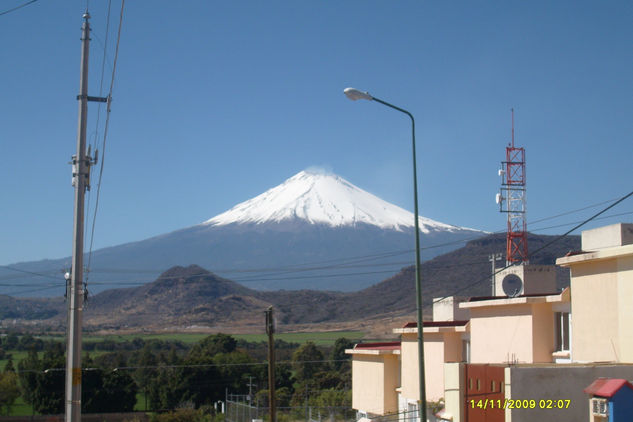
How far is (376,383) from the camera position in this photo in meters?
34.2

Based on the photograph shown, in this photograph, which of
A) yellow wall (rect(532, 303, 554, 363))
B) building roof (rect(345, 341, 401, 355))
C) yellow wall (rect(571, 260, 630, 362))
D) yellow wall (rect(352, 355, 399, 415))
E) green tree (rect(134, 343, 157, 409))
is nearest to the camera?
yellow wall (rect(571, 260, 630, 362))

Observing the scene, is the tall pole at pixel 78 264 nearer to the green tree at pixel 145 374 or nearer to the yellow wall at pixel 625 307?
the yellow wall at pixel 625 307

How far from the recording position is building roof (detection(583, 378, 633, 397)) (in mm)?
14148

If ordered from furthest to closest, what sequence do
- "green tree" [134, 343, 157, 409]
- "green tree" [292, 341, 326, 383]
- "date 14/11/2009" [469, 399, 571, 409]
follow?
"green tree" [292, 341, 326, 383] < "green tree" [134, 343, 157, 409] < "date 14/11/2009" [469, 399, 571, 409]

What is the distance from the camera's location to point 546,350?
23.5 metres

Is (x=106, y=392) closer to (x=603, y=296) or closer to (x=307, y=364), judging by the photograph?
(x=307, y=364)

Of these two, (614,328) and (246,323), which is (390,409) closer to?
(614,328)

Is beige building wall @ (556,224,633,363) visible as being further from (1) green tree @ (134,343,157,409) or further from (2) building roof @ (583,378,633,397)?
(1) green tree @ (134,343,157,409)

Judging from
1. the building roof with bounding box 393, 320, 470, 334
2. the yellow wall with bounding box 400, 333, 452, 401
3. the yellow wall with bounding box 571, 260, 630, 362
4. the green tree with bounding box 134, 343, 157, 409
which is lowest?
the green tree with bounding box 134, 343, 157, 409


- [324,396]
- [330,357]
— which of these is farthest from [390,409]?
[330,357]

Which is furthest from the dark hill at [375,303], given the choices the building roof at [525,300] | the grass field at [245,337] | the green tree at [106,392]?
the building roof at [525,300]

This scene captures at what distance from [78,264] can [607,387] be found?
1145cm

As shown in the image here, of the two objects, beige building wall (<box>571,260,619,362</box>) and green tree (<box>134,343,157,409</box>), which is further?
green tree (<box>134,343,157,409</box>)

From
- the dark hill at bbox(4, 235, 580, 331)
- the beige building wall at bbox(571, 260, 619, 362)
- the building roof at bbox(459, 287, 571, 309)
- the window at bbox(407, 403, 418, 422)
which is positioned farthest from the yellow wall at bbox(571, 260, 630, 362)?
the dark hill at bbox(4, 235, 580, 331)
